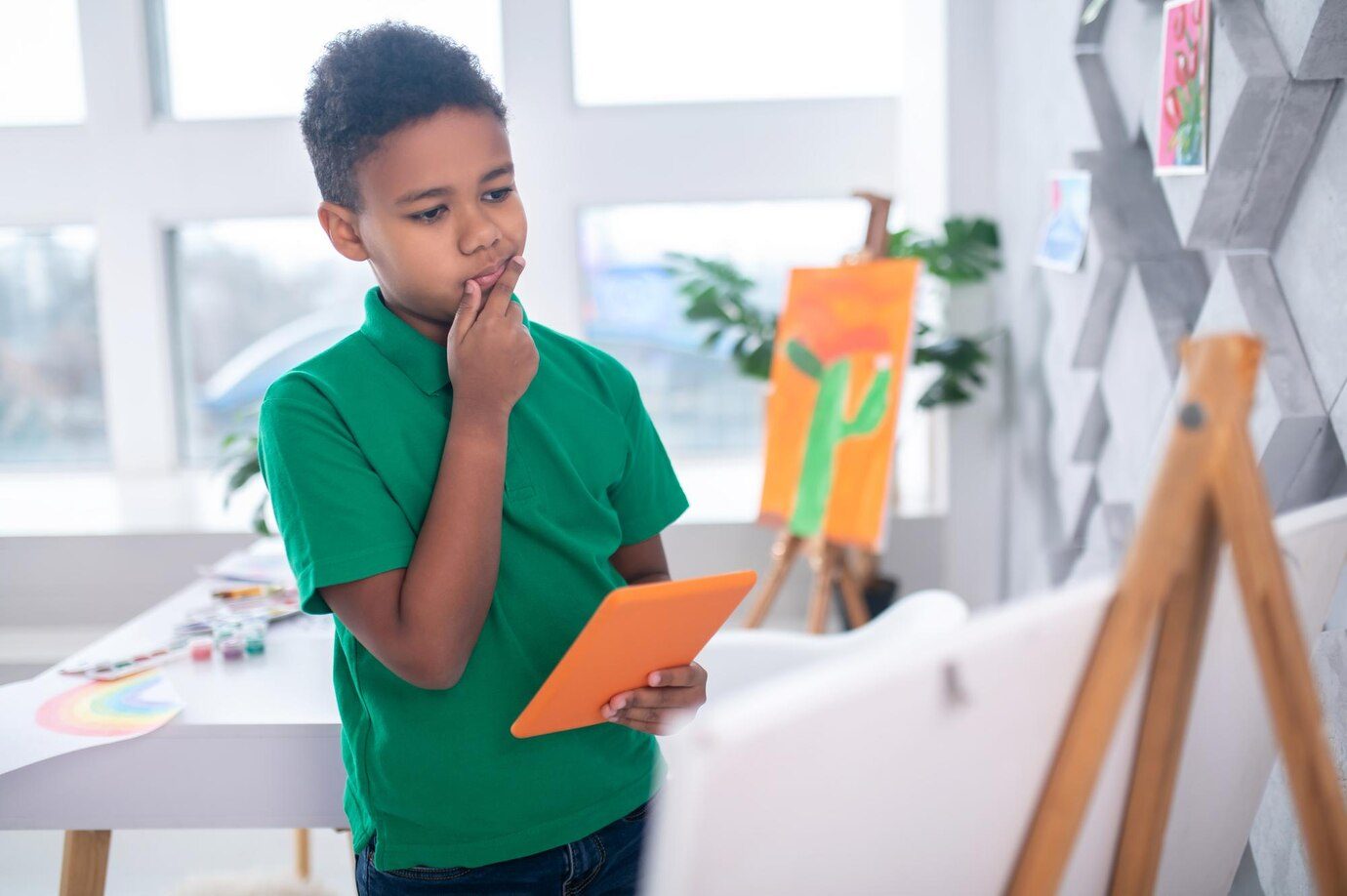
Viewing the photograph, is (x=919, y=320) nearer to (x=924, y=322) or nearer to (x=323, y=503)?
(x=924, y=322)

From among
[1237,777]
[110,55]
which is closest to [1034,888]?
[1237,777]

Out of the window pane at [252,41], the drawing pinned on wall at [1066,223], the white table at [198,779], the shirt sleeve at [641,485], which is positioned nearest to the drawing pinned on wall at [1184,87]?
the drawing pinned on wall at [1066,223]

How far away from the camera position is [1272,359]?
3.91 ft

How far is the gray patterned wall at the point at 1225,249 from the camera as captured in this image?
1.14 meters

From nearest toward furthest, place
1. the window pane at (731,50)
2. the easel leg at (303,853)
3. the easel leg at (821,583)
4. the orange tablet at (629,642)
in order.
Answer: the orange tablet at (629,642) < the easel leg at (303,853) < the easel leg at (821,583) < the window pane at (731,50)

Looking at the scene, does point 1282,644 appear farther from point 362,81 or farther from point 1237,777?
point 362,81

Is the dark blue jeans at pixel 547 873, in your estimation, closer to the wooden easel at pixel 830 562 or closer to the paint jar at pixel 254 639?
the paint jar at pixel 254 639

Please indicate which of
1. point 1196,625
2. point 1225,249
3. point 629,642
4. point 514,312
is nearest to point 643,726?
point 629,642

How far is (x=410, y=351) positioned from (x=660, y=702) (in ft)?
1.19

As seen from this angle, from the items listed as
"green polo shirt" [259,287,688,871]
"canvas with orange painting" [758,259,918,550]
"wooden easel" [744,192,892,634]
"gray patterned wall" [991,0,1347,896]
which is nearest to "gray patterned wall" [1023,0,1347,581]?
"gray patterned wall" [991,0,1347,896]

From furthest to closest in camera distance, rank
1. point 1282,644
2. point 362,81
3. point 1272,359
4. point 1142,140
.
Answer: point 1142,140
point 1272,359
point 362,81
point 1282,644

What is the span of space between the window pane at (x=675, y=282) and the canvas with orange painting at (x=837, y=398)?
67 cm

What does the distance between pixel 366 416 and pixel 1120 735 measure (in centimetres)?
60

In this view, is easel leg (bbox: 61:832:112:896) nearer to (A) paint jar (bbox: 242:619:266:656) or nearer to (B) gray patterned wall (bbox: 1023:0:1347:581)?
(A) paint jar (bbox: 242:619:266:656)
